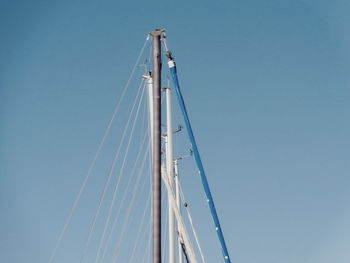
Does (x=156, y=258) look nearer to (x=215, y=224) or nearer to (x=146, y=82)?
(x=215, y=224)

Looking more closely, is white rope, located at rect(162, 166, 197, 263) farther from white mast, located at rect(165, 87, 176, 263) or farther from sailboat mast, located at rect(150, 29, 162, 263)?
sailboat mast, located at rect(150, 29, 162, 263)

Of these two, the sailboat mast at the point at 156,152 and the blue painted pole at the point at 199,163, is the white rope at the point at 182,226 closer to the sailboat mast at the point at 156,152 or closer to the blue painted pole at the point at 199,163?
the blue painted pole at the point at 199,163

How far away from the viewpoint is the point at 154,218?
14.1 meters

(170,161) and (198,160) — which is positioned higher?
(170,161)

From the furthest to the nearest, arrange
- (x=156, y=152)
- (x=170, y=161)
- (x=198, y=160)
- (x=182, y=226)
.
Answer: (x=170, y=161), (x=198, y=160), (x=182, y=226), (x=156, y=152)

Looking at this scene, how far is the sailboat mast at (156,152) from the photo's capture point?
13797 millimetres

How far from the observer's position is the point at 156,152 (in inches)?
580

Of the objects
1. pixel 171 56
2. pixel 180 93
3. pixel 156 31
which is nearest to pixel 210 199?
pixel 180 93

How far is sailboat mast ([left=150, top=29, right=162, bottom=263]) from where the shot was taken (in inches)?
543

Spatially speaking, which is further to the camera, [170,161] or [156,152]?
[170,161]

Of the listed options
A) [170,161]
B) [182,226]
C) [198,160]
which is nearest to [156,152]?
[182,226]

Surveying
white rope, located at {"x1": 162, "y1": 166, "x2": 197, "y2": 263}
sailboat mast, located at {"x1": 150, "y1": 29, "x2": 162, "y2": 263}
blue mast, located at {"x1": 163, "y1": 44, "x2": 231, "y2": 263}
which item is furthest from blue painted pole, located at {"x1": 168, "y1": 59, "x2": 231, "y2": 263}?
sailboat mast, located at {"x1": 150, "y1": 29, "x2": 162, "y2": 263}

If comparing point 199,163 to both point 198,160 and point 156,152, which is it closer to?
point 198,160

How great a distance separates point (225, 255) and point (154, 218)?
18.0 ft
